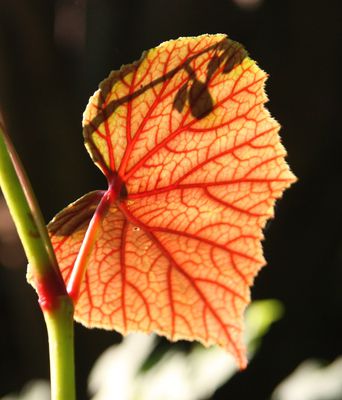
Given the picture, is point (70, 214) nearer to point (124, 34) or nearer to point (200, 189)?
point (200, 189)

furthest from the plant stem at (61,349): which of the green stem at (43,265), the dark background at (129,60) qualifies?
the dark background at (129,60)

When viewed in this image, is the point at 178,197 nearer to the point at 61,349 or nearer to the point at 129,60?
the point at 61,349

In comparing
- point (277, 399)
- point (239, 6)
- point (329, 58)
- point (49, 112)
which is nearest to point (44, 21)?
point (49, 112)

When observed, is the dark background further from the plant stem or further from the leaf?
the plant stem

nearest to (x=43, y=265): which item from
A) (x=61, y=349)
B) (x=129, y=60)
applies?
(x=61, y=349)

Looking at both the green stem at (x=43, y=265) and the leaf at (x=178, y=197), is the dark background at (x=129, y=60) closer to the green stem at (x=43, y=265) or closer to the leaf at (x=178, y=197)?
the leaf at (x=178, y=197)

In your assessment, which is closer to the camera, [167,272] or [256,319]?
[167,272]
